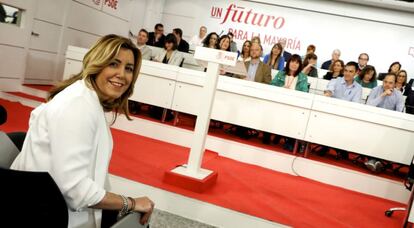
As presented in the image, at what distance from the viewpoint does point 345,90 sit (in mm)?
4574

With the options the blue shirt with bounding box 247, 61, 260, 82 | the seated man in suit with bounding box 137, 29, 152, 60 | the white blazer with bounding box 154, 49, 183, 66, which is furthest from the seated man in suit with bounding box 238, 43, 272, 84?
the seated man in suit with bounding box 137, 29, 152, 60

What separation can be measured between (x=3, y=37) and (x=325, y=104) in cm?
413

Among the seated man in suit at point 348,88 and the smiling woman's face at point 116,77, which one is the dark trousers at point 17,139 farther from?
the seated man in suit at point 348,88

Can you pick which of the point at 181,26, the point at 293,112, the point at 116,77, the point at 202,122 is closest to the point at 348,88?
the point at 293,112

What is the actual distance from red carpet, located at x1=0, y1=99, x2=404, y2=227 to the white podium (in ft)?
0.26

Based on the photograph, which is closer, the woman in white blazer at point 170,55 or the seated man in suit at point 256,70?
the seated man in suit at point 256,70

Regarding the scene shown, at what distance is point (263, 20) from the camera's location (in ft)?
29.5

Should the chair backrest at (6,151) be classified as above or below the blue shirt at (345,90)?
below

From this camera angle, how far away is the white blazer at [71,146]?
1.05 meters

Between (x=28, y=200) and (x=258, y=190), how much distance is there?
237cm

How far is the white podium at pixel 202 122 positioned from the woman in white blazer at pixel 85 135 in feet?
4.64

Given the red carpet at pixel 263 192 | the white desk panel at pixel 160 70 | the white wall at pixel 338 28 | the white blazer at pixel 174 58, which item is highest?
the white wall at pixel 338 28

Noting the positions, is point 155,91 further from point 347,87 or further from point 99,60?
point 99,60

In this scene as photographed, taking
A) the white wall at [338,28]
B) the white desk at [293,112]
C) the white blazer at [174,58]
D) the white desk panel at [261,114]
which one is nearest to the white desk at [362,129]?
the white desk at [293,112]
